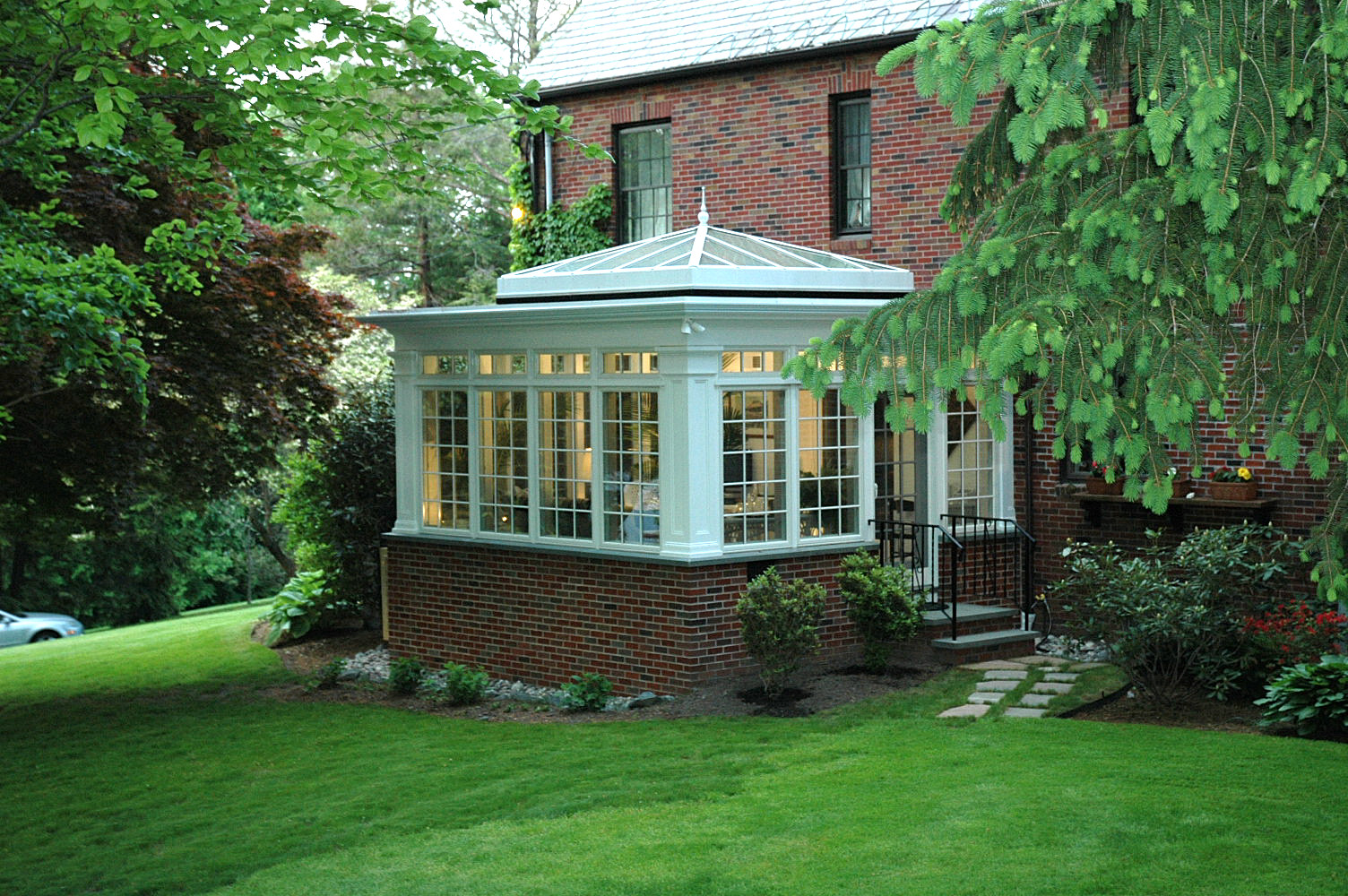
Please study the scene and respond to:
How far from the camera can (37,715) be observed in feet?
45.5

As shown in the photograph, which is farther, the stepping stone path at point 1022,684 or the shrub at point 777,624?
the shrub at point 777,624

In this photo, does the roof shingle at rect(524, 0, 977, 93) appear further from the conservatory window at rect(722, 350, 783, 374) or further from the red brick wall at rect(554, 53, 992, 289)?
the conservatory window at rect(722, 350, 783, 374)

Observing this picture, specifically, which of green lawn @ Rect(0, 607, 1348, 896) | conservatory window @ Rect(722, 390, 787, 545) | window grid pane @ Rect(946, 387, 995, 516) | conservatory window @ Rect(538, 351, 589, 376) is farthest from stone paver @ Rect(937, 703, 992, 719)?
conservatory window @ Rect(538, 351, 589, 376)

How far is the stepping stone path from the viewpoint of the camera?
10.8 meters

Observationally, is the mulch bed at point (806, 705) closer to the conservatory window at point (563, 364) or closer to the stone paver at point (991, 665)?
the stone paver at point (991, 665)

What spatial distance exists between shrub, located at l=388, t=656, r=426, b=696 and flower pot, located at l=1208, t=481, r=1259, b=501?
7.39m

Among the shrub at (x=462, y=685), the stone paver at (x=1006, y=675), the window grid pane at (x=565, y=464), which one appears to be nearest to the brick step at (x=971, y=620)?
the stone paver at (x=1006, y=675)

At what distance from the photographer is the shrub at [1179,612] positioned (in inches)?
421

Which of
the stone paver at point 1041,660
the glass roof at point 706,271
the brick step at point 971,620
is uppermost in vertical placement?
the glass roof at point 706,271

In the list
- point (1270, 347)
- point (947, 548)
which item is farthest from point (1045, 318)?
point (947, 548)

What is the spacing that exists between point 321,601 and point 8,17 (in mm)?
9145

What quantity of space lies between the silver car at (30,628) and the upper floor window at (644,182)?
58.2 ft

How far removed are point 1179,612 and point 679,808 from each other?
14.6 feet

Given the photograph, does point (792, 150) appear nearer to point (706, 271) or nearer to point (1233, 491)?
point (706, 271)
